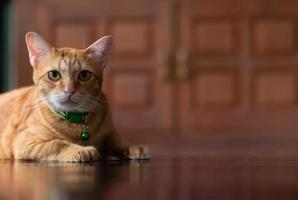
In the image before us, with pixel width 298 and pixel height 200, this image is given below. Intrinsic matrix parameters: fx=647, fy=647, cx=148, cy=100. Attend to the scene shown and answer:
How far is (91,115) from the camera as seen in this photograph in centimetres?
139

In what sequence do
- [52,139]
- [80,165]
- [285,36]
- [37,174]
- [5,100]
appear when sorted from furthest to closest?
[285,36] → [5,100] → [52,139] → [80,165] → [37,174]

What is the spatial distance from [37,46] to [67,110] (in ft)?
0.55

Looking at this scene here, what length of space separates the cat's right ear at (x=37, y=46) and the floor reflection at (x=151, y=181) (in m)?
0.32

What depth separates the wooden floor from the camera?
0.71 metres

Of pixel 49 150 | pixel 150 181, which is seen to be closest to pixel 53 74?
pixel 49 150

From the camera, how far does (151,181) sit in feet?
2.86

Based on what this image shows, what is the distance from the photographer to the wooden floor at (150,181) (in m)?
0.71

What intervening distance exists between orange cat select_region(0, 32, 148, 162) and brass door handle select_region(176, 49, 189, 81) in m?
2.38

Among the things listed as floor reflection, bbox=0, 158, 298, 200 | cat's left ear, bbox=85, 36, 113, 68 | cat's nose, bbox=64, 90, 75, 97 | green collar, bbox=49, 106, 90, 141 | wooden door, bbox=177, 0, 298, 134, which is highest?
wooden door, bbox=177, 0, 298, 134

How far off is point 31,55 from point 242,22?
2494 millimetres

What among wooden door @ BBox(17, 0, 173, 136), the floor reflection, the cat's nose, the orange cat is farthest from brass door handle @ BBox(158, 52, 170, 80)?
the floor reflection

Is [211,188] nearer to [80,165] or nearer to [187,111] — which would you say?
[80,165]

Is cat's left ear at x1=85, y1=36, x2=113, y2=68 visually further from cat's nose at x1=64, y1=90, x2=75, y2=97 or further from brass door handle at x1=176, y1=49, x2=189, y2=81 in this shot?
brass door handle at x1=176, y1=49, x2=189, y2=81

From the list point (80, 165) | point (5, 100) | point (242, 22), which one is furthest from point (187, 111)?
point (80, 165)
